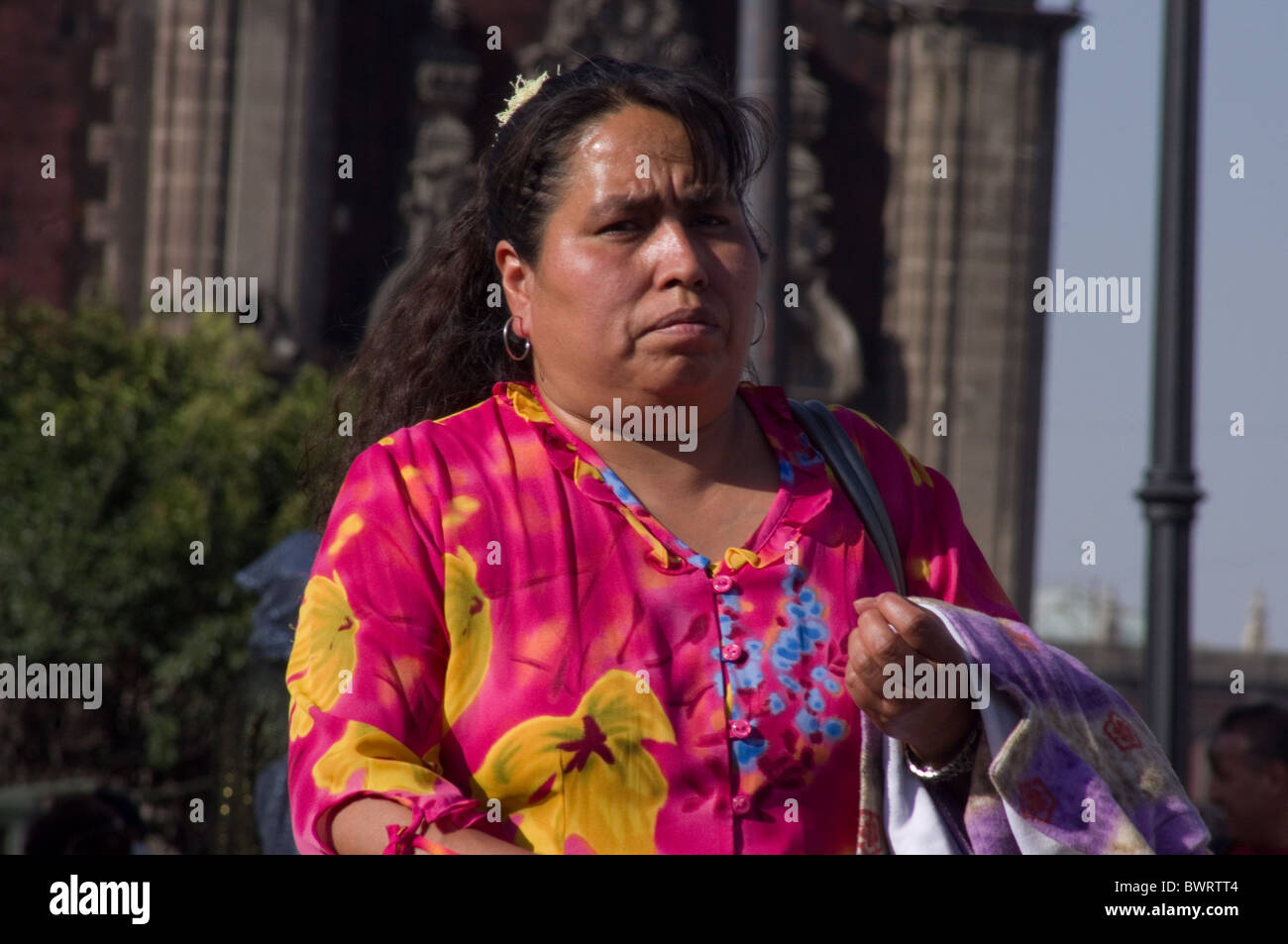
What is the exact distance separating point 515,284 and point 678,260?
322 mm

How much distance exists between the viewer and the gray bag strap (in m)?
2.33

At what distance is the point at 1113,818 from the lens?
2105 millimetres

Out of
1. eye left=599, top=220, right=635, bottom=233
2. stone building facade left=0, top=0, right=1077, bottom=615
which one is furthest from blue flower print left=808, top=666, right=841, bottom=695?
stone building facade left=0, top=0, right=1077, bottom=615

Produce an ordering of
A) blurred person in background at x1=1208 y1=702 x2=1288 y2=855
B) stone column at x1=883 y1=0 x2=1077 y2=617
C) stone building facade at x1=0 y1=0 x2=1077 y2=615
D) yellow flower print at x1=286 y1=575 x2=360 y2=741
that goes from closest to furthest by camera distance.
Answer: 1. yellow flower print at x1=286 y1=575 x2=360 y2=741
2. blurred person in background at x1=1208 y1=702 x2=1288 y2=855
3. stone building facade at x1=0 y1=0 x2=1077 y2=615
4. stone column at x1=883 y1=0 x2=1077 y2=617

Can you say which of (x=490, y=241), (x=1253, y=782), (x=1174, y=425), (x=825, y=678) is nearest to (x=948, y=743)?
(x=825, y=678)

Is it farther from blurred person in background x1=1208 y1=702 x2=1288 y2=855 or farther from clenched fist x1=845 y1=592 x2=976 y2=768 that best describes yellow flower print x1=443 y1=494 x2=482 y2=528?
blurred person in background x1=1208 y1=702 x2=1288 y2=855

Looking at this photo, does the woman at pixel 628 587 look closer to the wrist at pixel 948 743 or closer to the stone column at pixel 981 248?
the wrist at pixel 948 743

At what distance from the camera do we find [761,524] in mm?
2314

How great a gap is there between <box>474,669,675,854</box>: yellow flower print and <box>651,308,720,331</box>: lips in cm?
44

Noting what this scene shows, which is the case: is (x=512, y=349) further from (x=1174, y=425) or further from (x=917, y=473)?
(x=1174, y=425)

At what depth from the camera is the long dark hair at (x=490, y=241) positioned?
7.77ft
